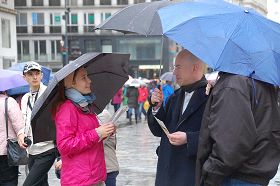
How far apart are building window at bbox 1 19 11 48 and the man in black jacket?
1306 inches

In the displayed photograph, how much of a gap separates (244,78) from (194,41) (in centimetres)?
40

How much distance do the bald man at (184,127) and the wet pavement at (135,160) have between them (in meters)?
4.16

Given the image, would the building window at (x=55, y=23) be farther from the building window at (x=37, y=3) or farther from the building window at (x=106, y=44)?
the building window at (x=106, y=44)

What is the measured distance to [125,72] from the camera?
468 cm

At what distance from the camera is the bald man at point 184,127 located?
3.61 m

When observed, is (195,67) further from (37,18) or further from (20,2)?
(20,2)

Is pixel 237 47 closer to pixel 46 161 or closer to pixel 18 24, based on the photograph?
pixel 46 161

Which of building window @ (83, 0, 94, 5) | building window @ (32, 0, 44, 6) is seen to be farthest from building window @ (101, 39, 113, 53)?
building window @ (32, 0, 44, 6)

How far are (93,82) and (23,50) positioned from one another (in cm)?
5670

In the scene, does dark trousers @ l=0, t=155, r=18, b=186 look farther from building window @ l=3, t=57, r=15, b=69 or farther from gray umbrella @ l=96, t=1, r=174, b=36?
building window @ l=3, t=57, r=15, b=69

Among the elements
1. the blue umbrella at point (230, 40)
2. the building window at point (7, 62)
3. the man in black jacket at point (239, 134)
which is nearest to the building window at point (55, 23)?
the building window at point (7, 62)

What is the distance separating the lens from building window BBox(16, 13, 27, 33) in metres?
59.0

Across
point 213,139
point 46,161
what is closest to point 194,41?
point 213,139

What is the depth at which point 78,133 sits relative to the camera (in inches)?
153
